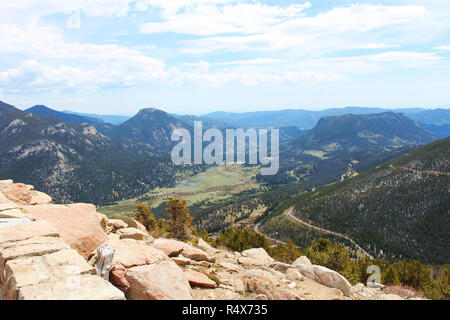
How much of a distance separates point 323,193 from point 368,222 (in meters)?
40.9

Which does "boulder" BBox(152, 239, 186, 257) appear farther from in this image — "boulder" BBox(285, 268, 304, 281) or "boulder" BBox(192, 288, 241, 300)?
"boulder" BBox(285, 268, 304, 281)

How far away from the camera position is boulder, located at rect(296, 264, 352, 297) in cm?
1708

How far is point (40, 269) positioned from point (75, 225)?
5.48 m

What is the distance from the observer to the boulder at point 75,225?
43.5 feet

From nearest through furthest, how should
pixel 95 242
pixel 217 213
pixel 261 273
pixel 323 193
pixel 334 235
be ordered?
pixel 95 242
pixel 261 273
pixel 334 235
pixel 323 193
pixel 217 213

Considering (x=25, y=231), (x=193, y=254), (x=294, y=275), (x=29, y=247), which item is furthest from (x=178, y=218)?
(x=29, y=247)

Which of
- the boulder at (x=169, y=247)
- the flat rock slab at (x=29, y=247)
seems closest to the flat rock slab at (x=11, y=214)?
the flat rock slab at (x=29, y=247)

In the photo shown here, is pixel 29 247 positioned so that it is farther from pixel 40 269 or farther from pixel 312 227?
pixel 312 227

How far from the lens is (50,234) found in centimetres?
1164

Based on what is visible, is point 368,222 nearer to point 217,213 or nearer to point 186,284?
point 217,213

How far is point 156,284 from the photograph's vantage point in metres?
11.1

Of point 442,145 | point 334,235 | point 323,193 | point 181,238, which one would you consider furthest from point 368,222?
point 181,238

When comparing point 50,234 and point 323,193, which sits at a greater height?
point 50,234

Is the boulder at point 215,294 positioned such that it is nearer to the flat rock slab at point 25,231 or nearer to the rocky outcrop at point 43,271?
the rocky outcrop at point 43,271
